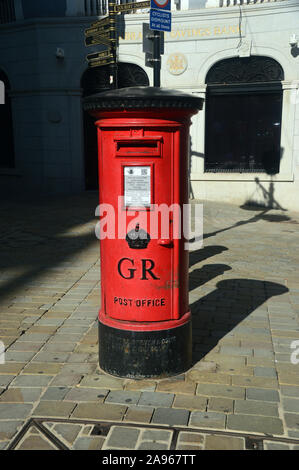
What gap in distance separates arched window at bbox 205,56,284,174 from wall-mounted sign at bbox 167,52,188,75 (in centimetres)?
75

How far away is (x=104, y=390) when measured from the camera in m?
3.82

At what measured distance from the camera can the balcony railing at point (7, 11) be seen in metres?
14.7

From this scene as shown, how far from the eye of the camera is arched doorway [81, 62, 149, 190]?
1418 centimetres

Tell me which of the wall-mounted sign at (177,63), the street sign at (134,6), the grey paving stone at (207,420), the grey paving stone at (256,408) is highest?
the wall-mounted sign at (177,63)

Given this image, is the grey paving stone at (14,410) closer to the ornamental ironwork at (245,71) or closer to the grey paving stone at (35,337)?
the grey paving stone at (35,337)

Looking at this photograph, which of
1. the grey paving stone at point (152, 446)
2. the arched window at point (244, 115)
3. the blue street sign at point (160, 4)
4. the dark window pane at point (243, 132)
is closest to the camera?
the grey paving stone at point (152, 446)

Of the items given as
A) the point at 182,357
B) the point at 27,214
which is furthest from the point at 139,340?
the point at 27,214

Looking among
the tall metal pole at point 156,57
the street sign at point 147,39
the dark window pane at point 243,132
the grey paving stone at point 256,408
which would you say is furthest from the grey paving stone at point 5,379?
the dark window pane at point 243,132

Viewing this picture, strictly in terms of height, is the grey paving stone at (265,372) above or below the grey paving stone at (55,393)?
below

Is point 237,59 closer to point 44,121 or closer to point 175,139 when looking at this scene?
point 44,121

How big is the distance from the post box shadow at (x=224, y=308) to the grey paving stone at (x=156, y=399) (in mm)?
632

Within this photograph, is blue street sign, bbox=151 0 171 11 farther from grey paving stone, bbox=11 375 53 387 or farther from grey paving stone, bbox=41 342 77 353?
grey paving stone, bbox=11 375 53 387

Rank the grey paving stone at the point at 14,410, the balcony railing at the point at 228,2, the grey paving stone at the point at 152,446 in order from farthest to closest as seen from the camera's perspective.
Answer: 1. the balcony railing at the point at 228,2
2. the grey paving stone at the point at 14,410
3. the grey paving stone at the point at 152,446

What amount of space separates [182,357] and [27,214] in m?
8.61
